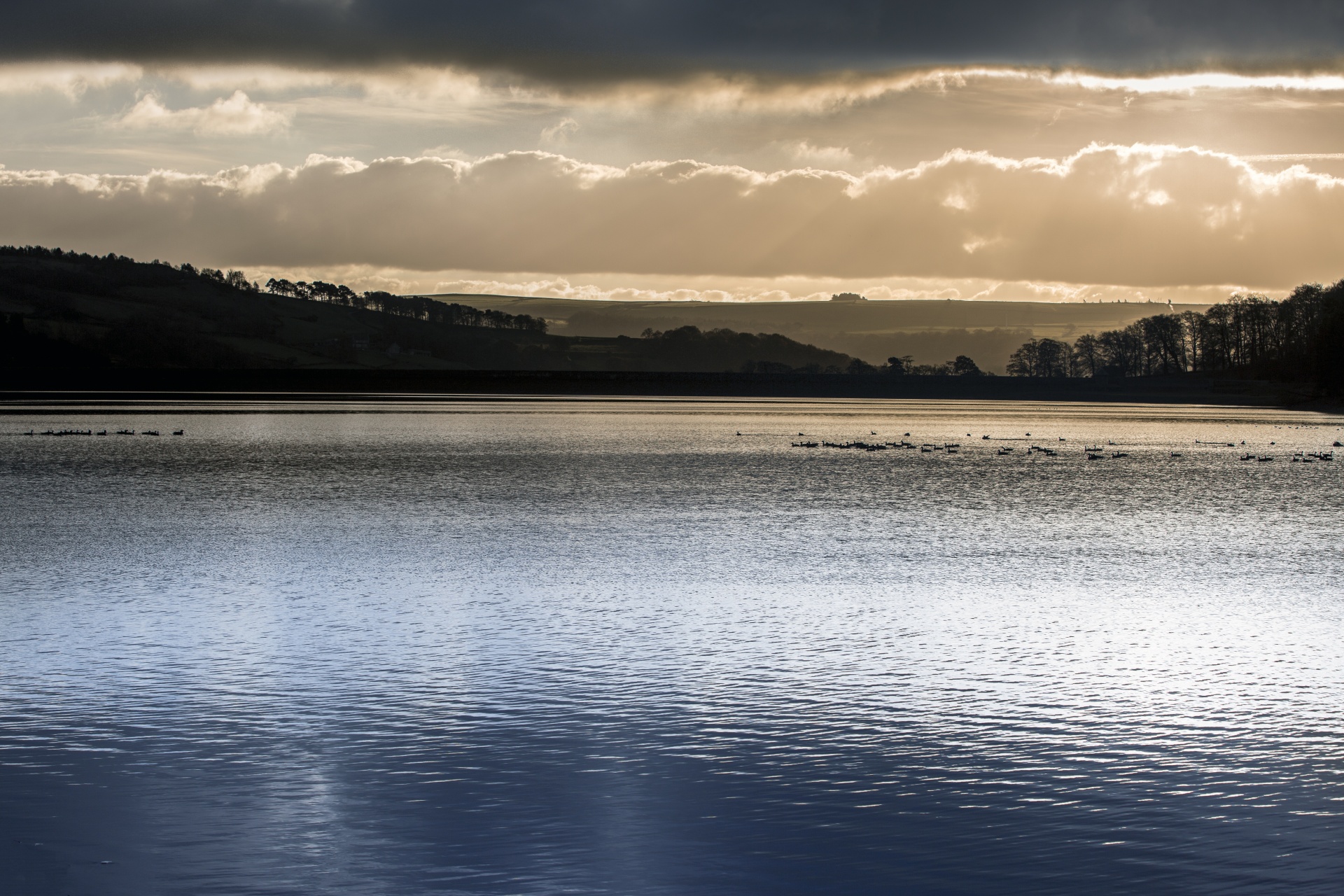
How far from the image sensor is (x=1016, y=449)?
7288 cm

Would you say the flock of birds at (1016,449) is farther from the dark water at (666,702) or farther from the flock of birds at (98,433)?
the flock of birds at (98,433)

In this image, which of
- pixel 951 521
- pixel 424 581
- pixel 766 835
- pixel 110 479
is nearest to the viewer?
pixel 766 835

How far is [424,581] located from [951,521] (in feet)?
53.2

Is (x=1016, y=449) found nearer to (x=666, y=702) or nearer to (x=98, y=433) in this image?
(x=98, y=433)

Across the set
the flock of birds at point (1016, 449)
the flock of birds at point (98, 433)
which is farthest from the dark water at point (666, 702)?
the flock of birds at point (98, 433)

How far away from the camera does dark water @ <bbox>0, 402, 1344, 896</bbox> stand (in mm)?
9820

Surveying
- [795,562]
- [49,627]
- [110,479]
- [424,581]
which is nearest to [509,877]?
[49,627]

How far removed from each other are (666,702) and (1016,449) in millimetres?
61670

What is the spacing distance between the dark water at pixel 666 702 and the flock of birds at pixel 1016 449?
30783mm

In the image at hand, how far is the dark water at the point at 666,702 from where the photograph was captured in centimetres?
982

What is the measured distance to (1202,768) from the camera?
473 inches

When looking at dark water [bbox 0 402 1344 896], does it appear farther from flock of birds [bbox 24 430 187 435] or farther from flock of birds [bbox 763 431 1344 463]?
flock of birds [bbox 24 430 187 435]

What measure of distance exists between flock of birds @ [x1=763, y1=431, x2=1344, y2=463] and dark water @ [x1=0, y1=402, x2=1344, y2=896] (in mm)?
30783

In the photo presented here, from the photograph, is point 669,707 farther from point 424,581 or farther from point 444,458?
point 444,458
